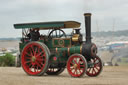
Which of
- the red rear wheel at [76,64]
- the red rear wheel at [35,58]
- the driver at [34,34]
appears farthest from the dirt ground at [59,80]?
the driver at [34,34]

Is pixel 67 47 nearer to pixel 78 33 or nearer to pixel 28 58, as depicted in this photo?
pixel 78 33

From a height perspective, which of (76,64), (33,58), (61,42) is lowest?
(76,64)

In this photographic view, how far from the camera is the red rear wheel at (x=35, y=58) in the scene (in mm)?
16859

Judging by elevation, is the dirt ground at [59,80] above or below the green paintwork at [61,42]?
below

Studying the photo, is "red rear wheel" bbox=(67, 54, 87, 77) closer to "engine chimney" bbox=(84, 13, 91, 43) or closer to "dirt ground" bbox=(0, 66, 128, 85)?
"dirt ground" bbox=(0, 66, 128, 85)

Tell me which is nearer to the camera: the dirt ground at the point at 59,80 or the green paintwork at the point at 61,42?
the dirt ground at the point at 59,80

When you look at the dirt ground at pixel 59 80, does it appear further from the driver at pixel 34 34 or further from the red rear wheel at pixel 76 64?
the driver at pixel 34 34

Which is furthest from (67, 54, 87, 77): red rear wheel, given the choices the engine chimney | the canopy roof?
the canopy roof

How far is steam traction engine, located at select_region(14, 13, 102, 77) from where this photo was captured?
16.0 meters

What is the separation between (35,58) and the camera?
17.2 m

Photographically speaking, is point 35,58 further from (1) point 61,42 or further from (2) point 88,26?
(2) point 88,26

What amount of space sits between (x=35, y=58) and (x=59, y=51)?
1407mm

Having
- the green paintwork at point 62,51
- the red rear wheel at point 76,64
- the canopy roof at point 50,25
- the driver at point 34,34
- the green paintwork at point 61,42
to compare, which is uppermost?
the canopy roof at point 50,25

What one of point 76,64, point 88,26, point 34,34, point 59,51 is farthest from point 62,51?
point 34,34
